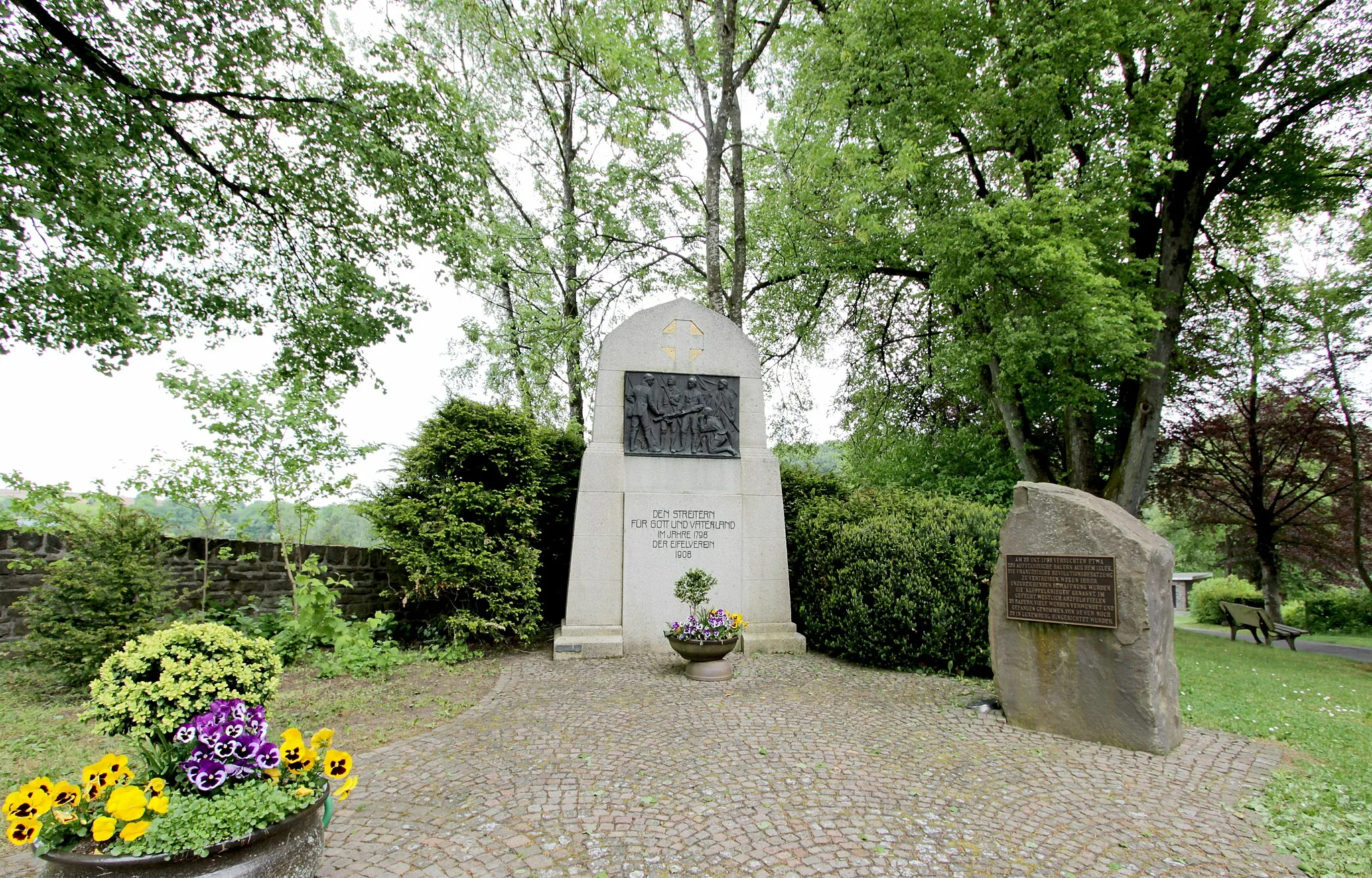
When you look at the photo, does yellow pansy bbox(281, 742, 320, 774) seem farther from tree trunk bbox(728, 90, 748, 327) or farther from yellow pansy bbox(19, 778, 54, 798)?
tree trunk bbox(728, 90, 748, 327)

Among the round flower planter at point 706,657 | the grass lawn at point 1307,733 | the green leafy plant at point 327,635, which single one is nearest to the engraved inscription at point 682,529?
the round flower planter at point 706,657

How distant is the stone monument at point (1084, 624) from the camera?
517cm

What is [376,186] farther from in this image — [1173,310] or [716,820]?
[1173,310]

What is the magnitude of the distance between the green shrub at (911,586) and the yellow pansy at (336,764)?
6318 mm

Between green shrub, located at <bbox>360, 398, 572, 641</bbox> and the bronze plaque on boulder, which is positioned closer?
the bronze plaque on boulder

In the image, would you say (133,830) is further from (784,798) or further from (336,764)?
(784,798)

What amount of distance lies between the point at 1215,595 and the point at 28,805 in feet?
105

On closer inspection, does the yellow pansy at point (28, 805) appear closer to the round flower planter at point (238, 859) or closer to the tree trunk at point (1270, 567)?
the round flower planter at point (238, 859)

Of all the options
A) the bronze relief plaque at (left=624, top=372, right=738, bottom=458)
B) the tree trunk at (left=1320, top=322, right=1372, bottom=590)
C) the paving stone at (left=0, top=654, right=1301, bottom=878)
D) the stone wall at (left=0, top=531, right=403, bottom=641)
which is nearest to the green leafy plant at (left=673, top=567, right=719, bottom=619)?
the paving stone at (left=0, top=654, right=1301, bottom=878)

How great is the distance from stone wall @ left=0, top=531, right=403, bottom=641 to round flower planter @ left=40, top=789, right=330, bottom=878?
19.5 feet

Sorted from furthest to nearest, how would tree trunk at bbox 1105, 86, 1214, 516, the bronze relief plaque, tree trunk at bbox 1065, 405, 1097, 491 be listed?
1. tree trunk at bbox 1065, 405, 1097, 491
2. tree trunk at bbox 1105, 86, 1214, 516
3. the bronze relief plaque

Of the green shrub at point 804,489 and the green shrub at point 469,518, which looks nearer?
the green shrub at point 469,518

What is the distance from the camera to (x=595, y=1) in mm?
13969

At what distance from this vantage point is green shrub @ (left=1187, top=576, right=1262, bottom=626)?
24047 mm
